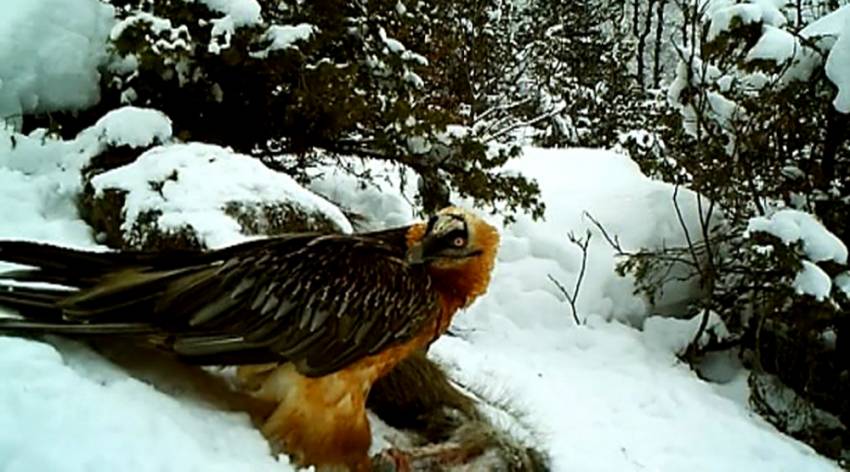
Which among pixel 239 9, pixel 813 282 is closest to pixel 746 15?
pixel 813 282

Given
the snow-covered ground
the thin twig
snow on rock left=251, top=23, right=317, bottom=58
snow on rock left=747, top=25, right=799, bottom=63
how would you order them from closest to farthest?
the snow-covered ground < snow on rock left=251, top=23, right=317, bottom=58 < snow on rock left=747, top=25, right=799, bottom=63 < the thin twig

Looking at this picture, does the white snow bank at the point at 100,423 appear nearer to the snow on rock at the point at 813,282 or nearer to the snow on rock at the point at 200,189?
the snow on rock at the point at 200,189

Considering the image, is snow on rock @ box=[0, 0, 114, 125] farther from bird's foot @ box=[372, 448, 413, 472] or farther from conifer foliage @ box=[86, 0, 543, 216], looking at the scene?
bird's foot @ box=[372, 448, 413, 472]

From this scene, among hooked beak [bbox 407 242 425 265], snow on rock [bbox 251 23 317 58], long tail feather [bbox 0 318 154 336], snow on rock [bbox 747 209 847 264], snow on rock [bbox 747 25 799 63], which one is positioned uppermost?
snow on rock [bbox 747 25 799 63]

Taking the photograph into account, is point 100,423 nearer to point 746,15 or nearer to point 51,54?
point 51,54

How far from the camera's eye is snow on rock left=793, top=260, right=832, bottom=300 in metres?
5.12

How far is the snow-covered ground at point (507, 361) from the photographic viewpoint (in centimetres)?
182

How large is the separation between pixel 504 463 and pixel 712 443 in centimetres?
203

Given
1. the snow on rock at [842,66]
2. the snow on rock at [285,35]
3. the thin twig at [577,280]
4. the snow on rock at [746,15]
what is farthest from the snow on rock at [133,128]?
the snow on rock at [842,66]

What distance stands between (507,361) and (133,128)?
239 cm

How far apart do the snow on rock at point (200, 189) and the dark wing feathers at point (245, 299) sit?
1.34m

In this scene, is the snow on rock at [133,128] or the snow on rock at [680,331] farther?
the snow on rock at [680,331]

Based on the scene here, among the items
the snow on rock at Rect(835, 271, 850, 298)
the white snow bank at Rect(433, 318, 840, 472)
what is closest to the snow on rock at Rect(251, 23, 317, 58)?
the white snow bank at Rect(433, 318, 840, 472)

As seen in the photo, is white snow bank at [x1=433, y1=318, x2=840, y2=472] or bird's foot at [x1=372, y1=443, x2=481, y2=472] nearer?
bird's foot at [x1=372, y1=443, x2=481, y2=472]
